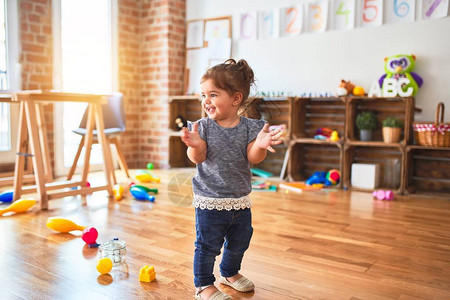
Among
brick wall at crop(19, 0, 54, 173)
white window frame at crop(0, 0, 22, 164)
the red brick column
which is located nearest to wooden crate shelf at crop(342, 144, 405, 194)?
the red brick column

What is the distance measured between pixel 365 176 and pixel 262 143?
2614mm

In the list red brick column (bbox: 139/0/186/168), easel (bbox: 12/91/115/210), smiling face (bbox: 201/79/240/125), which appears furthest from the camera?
red brick column (bbox: 139/0/186/168)

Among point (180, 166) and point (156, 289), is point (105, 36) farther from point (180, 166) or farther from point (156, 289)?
point (156, 289)

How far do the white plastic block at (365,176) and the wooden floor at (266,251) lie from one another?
1.98 feet

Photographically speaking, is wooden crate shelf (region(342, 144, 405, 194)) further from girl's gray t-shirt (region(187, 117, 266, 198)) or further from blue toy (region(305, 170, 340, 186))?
girl's gray t-shirt (region(187, 117, 266, 198))

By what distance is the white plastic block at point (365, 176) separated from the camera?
3.71m

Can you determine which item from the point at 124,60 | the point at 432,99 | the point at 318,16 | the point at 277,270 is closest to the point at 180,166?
the point at 124,60

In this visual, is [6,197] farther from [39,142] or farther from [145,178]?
[145,178]

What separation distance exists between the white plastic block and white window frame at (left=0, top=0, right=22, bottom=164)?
3.09m

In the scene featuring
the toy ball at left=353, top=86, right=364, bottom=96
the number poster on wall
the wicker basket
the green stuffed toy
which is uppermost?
the number poster on wall

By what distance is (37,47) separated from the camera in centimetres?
411

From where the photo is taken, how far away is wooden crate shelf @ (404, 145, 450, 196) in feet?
12.1

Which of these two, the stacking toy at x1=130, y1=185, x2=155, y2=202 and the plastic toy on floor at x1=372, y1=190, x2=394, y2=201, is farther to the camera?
the plastic toy on floor at x1=372, y1=190, x2=394, y2=201

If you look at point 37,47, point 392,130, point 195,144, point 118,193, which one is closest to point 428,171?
point 392,130
